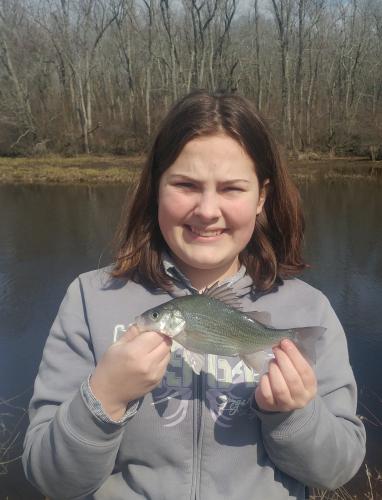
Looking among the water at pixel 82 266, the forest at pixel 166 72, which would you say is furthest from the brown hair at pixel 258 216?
the forest at pixel 166 72

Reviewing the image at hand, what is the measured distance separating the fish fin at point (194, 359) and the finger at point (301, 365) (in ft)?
1.23

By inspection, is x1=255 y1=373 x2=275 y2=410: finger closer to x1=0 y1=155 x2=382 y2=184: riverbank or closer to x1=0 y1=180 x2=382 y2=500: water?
x1=0 y1=180 x2=382 y2=500: water

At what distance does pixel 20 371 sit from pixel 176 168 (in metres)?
5.41

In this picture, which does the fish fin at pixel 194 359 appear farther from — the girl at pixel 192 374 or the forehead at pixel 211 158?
the forehead at pixel 211 158

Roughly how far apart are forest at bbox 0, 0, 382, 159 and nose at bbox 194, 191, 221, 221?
30.4 metres

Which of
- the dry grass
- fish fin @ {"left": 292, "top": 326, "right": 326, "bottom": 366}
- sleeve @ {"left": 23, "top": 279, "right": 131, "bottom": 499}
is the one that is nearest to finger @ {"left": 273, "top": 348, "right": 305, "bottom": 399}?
fish fin @ {"left": 292, "top": 326, "right": 326, "bottom": 366}

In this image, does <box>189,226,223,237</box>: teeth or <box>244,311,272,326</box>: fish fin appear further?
<box>189,226,223,237</box>: teeth

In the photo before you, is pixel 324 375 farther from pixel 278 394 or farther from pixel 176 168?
pixel 176 168

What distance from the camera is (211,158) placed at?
2.25 meters

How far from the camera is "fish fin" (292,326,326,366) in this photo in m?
2.00

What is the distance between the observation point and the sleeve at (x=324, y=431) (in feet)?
6.56

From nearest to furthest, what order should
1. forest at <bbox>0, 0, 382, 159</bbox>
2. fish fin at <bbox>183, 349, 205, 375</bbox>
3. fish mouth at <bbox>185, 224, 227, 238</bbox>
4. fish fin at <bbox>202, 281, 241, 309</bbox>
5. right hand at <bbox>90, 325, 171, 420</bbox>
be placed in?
right hand at <bbox>90, 325, 171, 420</bbox> < fish fin at <bbox>183, 349, 205, 375</bbox> < fish fin at <bbox>202, 281, 241, 309</bbox> < fish mouth at <bbox>185, 224, 227, 238</bbox> < forest at <bbox>0, 0, 382, 159</bbox>

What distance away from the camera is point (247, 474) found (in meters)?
2.16

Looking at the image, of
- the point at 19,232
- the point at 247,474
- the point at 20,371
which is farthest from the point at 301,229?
the point at 19,232
